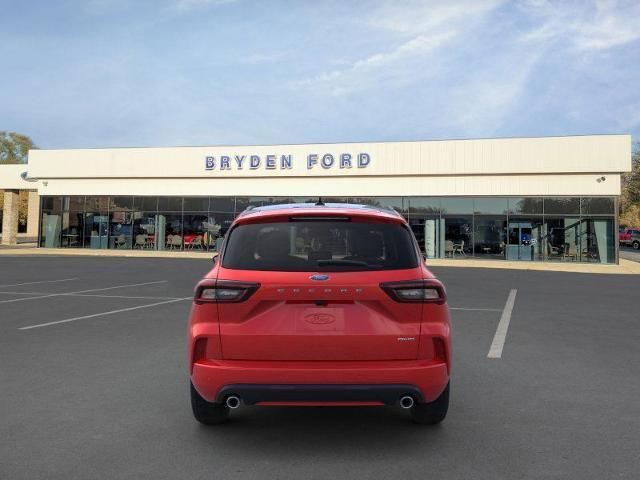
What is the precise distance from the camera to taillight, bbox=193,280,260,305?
3488mm

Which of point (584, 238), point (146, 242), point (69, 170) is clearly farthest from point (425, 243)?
point (69, 170)

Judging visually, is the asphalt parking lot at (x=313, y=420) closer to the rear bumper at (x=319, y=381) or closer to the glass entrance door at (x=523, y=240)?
the rear bumper at (x=319, y=381)

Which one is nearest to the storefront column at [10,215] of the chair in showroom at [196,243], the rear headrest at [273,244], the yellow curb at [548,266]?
the chair in showroom at [196,243]

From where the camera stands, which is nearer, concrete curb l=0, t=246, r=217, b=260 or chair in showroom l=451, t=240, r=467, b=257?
concrete curb l=0, t=246, r=217, b=260

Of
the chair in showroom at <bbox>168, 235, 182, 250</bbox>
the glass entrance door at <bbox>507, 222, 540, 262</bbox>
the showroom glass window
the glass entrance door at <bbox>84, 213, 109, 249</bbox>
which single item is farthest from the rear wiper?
the glass entrance door at <bbox>84, 213, 109, 249</bbox>

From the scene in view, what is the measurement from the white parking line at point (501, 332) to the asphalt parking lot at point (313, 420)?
73mm

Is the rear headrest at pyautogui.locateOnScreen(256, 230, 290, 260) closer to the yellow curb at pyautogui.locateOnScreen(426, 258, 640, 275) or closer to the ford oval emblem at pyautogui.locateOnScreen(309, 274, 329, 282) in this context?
the ford oval emblem at pyautogui.locateOnScreen(309, 274, 329, 282)

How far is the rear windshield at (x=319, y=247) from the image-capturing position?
3.61 m

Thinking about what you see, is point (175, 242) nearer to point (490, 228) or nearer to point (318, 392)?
point (490, 228)

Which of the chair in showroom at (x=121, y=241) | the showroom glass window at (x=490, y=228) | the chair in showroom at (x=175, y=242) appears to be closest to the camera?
the showroom glass window at (x=490, y=228)

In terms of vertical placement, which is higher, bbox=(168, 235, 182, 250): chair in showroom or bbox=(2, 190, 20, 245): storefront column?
bbox=(2, 190, 20, 245): storefront column

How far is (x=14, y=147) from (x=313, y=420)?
87.3m

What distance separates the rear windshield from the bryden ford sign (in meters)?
28.4

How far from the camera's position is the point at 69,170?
121ft
